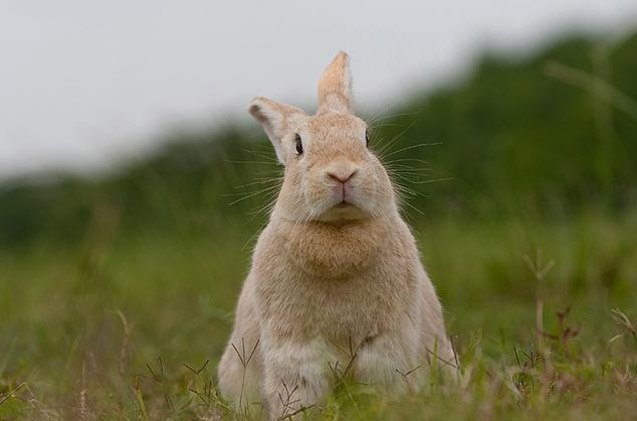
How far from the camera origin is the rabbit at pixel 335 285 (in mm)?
4578

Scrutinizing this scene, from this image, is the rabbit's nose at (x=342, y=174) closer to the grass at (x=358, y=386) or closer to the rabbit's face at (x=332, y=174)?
the rabbit's face at (x=332, y=174)

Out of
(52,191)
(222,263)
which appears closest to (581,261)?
(222,263)

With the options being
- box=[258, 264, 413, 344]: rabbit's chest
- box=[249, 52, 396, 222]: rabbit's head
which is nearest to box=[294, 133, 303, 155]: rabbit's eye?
box=[249, 52, 396, 222]: rabbit's head

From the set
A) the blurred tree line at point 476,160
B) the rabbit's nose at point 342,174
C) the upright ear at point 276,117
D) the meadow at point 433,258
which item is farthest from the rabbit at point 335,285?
the blurred tree line at point 476,160

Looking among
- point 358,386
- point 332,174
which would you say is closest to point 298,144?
point 332,174

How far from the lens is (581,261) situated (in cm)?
763

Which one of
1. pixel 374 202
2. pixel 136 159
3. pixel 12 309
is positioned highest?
pixel 374 202

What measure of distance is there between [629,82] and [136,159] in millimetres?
4537

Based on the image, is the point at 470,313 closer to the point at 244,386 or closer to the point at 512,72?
the point at 244,386

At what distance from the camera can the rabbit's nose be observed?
178 inches

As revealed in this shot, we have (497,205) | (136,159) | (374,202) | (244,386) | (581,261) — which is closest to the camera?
(374,202)

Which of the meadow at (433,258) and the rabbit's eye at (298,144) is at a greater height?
the rabbit's eye at (298,144)

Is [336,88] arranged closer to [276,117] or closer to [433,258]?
[276,117]

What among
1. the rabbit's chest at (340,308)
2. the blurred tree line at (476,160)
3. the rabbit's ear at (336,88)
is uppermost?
the rabbit's ear at (336,88)
